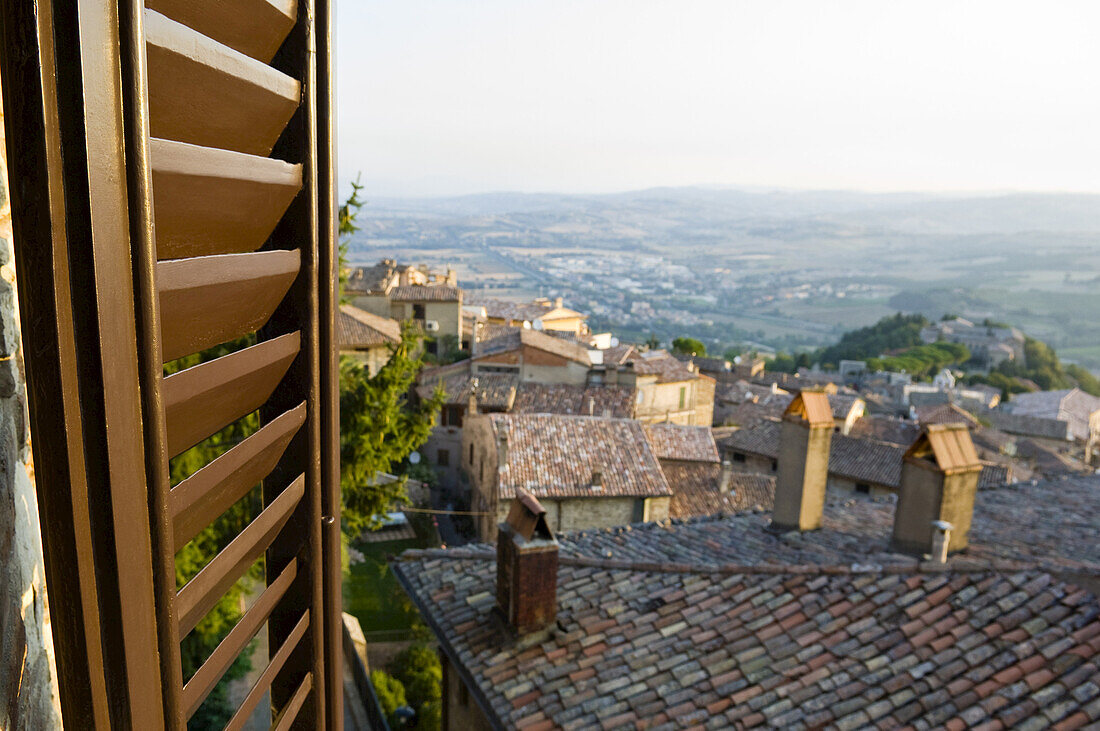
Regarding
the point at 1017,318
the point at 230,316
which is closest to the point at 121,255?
the point at 230,316

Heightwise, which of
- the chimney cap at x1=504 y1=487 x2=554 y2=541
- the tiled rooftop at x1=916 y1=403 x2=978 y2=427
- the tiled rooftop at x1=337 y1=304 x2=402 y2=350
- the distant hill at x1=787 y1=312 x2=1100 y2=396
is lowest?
the distant hill at x1=787 y1=312 x2=1100 y2=396

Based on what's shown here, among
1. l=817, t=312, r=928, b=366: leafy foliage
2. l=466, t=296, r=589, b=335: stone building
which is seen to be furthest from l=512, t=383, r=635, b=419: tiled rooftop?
l=817, t=312, r=928, b=366: leafy foliage

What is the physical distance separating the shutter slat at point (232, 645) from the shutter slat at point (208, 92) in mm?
670

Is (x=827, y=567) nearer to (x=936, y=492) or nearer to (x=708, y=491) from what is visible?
(x=936, y=492)

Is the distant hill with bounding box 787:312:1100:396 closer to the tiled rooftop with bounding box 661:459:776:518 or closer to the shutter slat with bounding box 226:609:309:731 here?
the tiled rooftop with bounding box 661:459:776:518

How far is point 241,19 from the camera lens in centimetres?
95

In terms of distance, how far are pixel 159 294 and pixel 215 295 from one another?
0.11m

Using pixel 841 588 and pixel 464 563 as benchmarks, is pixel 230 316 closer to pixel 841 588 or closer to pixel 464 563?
pixel 841 588

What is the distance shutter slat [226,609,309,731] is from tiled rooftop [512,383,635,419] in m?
21.5

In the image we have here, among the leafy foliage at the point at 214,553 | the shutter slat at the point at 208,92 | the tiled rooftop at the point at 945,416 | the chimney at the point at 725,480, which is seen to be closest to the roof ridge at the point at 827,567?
the leafy foliage at the point at 214,553

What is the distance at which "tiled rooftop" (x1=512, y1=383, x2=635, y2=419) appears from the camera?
23.5m

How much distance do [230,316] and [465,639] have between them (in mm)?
5867

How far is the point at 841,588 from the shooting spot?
5961mm

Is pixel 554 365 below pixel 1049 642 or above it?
below
